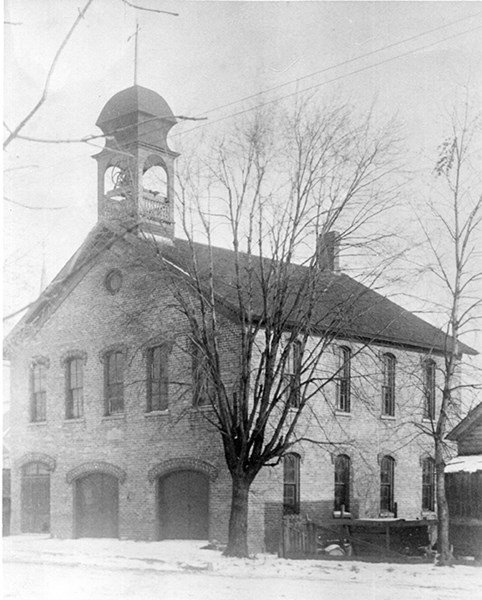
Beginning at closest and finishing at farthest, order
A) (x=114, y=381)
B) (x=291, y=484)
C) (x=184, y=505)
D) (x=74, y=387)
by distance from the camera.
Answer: (x=291, y=484) < (x=184, y=505) < (x=114, y=381) < (x=74, y=387)

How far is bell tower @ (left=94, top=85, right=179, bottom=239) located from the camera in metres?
25.4

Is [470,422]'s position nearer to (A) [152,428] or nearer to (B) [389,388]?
(B) [389,388]

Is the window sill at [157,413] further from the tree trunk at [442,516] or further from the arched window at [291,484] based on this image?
the tree trunk at [442,516]

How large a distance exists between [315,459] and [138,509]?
5.46 m

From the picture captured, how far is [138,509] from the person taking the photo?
84.4ft

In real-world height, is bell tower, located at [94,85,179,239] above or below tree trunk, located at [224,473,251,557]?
above

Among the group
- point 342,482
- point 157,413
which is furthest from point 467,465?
point 157,413

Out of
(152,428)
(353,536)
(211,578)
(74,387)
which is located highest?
(74,387)

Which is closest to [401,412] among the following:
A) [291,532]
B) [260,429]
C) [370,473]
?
[370,473]

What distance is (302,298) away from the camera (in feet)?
70.7

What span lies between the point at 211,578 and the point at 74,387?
39.5ft

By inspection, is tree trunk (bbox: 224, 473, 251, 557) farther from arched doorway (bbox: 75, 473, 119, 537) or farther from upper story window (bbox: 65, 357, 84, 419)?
upper story window (bbox: 65, 357, 84, 419)

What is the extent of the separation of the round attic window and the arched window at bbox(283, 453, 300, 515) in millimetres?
7609

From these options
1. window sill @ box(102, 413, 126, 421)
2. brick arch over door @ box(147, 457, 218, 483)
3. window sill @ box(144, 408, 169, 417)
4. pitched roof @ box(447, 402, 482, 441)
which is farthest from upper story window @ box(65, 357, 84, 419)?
pitched roof @ box(447, 402, 482, 441)
